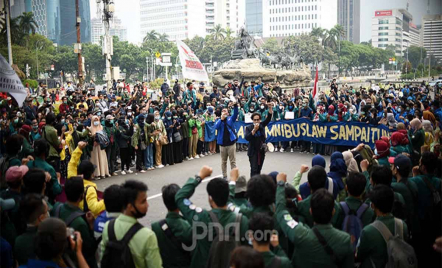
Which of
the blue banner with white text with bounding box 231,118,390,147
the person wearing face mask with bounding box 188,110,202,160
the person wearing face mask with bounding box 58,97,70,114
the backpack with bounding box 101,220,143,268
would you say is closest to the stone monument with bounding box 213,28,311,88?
the person wearing face mask with bounding box 58,97,70,114

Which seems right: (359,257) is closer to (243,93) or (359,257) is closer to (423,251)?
(423,251)

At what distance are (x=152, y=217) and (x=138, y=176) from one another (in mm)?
4172

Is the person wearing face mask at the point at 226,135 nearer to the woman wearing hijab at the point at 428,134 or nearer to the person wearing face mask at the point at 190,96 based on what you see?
the woman wearing hijab at the point at 428,134

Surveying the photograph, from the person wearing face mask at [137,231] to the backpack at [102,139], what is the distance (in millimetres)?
8492

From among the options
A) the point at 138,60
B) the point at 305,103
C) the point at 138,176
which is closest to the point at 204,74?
the point at 305,103

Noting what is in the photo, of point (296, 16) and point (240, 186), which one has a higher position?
point (296, 16)

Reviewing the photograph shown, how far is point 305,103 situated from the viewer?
→ 669 inches

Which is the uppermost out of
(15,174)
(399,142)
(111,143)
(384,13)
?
(384,13)

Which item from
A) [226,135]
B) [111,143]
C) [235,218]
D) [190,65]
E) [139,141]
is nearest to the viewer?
[235,218]

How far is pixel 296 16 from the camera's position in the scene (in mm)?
166500

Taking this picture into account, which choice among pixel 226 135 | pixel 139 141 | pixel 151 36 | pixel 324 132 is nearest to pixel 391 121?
pixel 324 132

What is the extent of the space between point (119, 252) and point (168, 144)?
10970 millimetres

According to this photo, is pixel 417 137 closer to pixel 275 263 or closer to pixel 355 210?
pixel 355 210

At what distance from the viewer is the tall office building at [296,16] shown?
6501 inches
